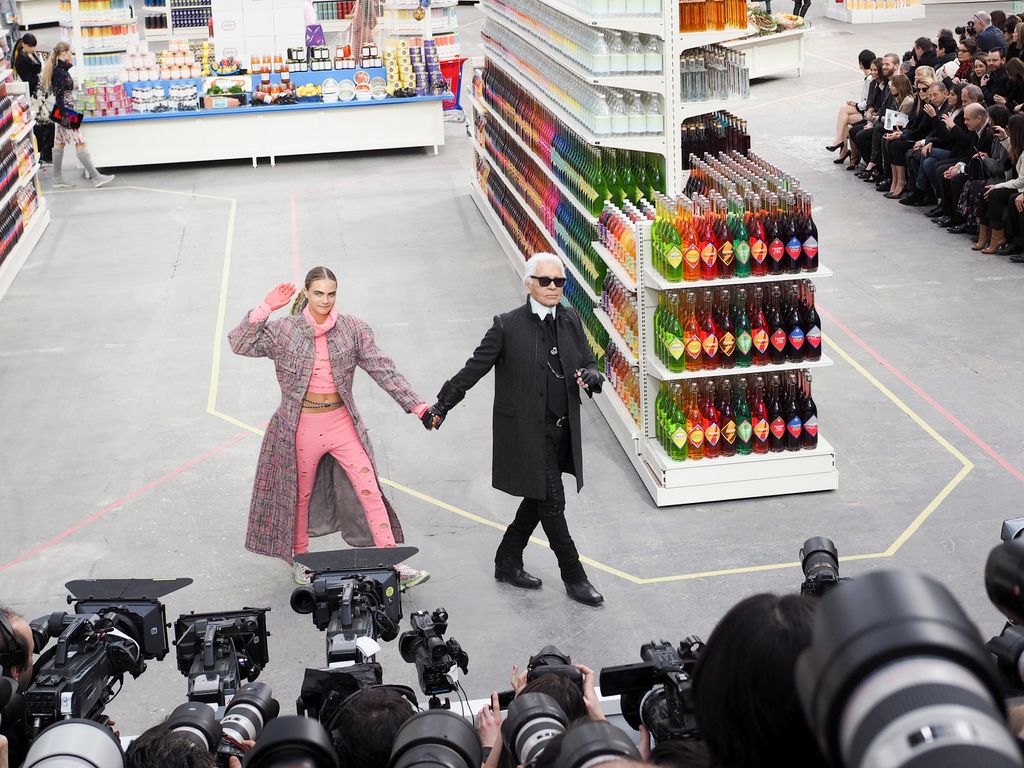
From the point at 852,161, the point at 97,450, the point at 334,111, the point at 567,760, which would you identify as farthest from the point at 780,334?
the point at 334,111

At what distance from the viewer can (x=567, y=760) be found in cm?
214

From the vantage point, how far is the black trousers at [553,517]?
5938mm

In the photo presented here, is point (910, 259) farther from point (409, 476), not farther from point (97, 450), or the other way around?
point (97, 450)

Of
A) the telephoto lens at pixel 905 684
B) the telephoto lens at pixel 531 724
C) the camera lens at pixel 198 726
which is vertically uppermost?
the telephoto lens at pixel 905 684

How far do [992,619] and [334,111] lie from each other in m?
12.2

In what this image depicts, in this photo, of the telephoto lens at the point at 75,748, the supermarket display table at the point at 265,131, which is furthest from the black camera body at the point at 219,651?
the supermarket display table at the point at 265,131

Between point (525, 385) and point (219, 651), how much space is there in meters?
2.55

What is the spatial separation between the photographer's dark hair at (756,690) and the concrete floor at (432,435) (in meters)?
3.93

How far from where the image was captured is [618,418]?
7859mm

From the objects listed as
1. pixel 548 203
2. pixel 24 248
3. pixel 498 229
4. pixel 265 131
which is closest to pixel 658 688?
pixel 548 203

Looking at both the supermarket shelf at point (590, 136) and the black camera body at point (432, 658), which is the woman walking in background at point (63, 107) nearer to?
the supermarket shelf at point (590, 136)

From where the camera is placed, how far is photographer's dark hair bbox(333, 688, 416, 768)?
284 cm

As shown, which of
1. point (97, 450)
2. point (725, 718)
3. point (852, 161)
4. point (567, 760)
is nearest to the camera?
point (725, 718)

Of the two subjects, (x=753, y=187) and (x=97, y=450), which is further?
(x=97, y=450)
